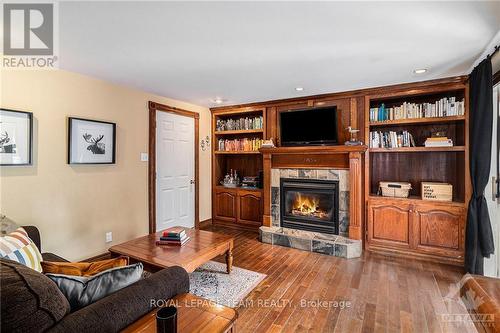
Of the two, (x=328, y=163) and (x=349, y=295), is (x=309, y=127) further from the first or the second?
(x=349, y=295)

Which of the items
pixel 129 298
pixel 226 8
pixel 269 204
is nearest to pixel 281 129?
pixel 269 204

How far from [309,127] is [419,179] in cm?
171

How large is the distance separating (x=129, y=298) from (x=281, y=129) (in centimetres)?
339

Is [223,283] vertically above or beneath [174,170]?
beneath

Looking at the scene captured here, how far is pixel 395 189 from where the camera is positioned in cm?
342

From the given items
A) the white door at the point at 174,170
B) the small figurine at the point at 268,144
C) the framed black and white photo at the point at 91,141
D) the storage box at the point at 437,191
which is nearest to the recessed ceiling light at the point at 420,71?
the storage box at the point at 437,191

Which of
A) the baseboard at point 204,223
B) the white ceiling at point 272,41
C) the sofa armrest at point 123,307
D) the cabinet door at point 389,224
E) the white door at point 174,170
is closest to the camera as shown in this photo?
the sofa armrest at point 123,307

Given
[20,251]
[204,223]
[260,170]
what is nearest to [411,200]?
[260,170]

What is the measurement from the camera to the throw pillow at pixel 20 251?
143cm

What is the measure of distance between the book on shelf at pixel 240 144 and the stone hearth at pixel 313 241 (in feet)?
4.87

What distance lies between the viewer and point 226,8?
5.44 feet

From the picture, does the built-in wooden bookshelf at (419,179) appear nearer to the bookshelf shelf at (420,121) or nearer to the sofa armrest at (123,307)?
the bookshelf shelf at (420,121)

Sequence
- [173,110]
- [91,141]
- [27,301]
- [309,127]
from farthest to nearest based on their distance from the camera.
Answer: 1. [173,110]
2. [309,127]
3. [91,141]
4. [27,301]

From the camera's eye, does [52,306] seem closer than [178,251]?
Yes
